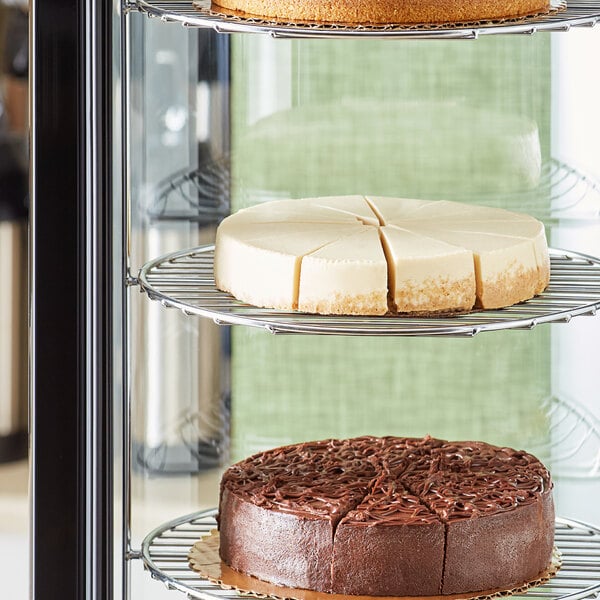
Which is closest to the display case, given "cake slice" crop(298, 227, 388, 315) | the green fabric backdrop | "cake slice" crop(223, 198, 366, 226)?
the green fabric backdrop

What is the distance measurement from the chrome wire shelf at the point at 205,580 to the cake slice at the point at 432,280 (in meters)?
0.37

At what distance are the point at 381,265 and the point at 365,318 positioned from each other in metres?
0.06

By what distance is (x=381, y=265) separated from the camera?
1.41 meters

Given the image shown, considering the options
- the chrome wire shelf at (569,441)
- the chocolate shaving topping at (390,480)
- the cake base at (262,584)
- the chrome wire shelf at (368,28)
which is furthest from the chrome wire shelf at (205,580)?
the chrome wire shelf at (368,28)

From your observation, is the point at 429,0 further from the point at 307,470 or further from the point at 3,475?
the point at 3,475

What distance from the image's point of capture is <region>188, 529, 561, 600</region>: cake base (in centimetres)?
144

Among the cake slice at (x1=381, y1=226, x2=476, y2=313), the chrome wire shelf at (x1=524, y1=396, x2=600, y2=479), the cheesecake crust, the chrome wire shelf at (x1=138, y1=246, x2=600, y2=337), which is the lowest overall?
the chrome wire shelf at (x1=524, y1=396, x2=600, y2=479)

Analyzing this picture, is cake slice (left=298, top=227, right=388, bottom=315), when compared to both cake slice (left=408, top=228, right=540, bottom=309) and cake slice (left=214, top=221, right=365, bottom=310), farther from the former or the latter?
cake slice (left=408, top=228, right=540, bottom=309)

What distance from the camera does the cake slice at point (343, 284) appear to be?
1.40 meters

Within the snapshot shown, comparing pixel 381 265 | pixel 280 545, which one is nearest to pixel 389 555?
pixel 280 545

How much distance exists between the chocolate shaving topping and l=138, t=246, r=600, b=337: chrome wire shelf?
0.24m

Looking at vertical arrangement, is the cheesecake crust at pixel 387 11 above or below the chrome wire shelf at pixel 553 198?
above

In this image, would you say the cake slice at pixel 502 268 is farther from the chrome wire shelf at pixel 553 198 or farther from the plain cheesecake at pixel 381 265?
the chrome wire shelf at pixel 553 198

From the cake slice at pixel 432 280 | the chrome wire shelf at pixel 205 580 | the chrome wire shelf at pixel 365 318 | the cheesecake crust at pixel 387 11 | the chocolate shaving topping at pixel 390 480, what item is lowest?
the chrome wire shelf at pixel 205 580
